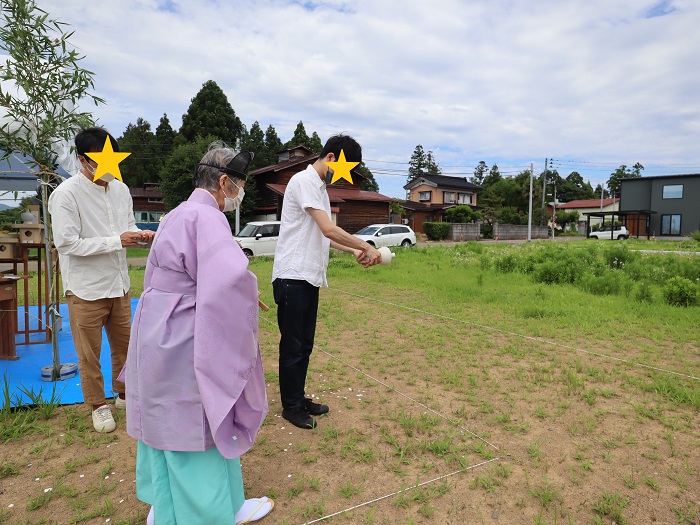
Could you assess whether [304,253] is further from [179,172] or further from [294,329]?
[179,172]

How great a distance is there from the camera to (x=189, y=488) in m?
1.55

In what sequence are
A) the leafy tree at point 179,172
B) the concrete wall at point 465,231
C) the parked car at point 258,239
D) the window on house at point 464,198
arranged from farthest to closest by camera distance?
the window on house at point 464,198
the concrete wall at point 465,231
the leafy tree at point 179,172
the parked car at point 258,239

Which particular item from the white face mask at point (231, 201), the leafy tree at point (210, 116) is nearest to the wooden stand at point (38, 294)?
the white face mask at point (231, 201)

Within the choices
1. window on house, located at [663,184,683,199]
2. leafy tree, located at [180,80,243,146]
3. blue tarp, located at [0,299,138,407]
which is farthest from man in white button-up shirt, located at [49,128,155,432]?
window on house, located at [663,184,683,199]

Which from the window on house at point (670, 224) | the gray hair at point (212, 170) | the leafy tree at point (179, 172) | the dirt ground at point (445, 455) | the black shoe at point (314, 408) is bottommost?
the dirt ground at point (445, 455)

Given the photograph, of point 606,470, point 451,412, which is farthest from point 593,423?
point 451,412

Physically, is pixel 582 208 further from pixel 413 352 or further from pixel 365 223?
pixel 413 352

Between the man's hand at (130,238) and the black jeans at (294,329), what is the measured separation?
0.83m

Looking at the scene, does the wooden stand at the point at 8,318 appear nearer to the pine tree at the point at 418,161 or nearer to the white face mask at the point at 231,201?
the white face mask at the point at 231,201

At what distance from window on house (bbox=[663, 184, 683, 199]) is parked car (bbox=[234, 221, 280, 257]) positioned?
91.5ft

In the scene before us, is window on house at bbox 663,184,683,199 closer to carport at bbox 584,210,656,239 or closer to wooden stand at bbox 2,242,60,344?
carport at bbox 584,210,656,239

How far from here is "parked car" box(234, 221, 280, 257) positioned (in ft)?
50.1

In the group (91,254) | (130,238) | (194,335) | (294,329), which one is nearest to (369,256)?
(294,329)

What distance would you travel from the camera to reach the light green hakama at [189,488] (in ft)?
5.08
